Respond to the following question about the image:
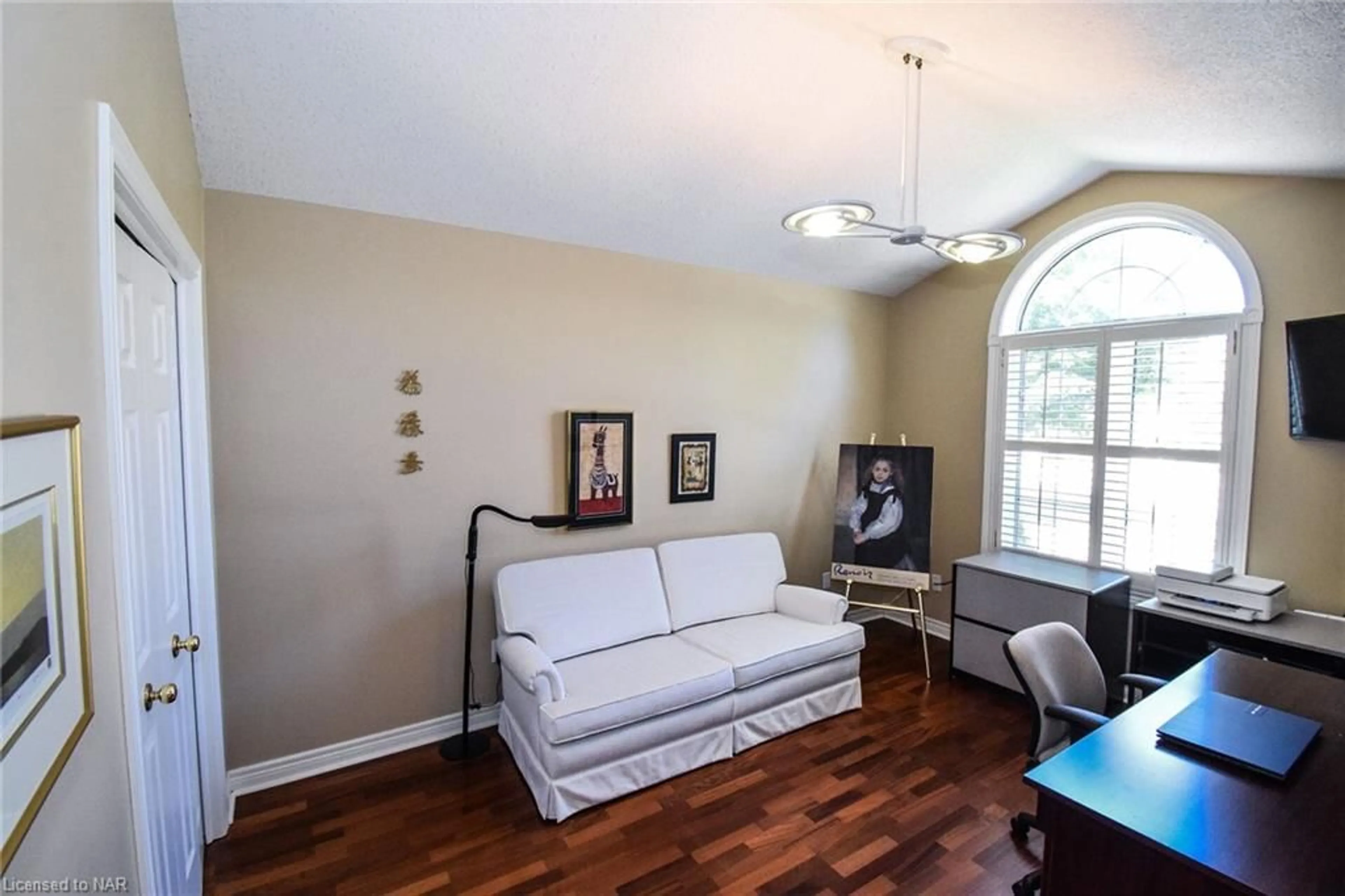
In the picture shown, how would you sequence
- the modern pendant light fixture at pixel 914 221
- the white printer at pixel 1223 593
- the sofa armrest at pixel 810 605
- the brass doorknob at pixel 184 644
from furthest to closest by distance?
the sofa armrest at pixel 810 605, the white printer at pixel 1223 593, the modern pendant light fixture at pixel 914 221, the brass doorknob at pixel 184 644

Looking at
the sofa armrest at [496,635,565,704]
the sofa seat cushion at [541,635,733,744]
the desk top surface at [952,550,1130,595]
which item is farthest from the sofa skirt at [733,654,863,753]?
the desk top surface at [952,550,1130,595]

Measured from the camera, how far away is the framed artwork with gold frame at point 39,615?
690 millimetres

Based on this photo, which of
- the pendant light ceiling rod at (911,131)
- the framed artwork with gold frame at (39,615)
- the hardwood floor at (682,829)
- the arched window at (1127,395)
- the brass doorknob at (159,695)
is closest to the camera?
the framed artwork with gold frame at (39,615)

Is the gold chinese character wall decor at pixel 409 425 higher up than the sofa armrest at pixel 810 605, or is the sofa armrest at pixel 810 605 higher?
the gold chinese character wall decor at pixel 409 425

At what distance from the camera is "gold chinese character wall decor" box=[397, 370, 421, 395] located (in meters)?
2.79

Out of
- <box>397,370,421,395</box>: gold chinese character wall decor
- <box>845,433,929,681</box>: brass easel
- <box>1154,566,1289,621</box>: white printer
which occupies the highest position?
<box>397,370,421,395</box>: gold chinese character wall decor

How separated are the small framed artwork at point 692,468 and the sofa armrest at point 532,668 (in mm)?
1285

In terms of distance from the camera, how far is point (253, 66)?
1985 millimetres

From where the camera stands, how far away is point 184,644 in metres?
1.85

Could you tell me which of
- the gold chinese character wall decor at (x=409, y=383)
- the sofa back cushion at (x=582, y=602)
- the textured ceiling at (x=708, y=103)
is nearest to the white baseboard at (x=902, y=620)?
the sofa back cushion at (x=582, y=602)

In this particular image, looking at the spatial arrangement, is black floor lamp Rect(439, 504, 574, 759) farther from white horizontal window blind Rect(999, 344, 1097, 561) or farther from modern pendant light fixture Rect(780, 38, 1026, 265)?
white horizontal window blind Rect(999, 344, 1097, 561)

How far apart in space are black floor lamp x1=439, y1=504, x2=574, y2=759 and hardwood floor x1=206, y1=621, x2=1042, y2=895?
0.06 metres

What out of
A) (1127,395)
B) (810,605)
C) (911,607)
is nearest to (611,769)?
(810,605)

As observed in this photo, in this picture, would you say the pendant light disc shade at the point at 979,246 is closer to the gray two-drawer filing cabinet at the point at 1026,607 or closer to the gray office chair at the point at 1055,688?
the gray office chair at the point at 1055,688
